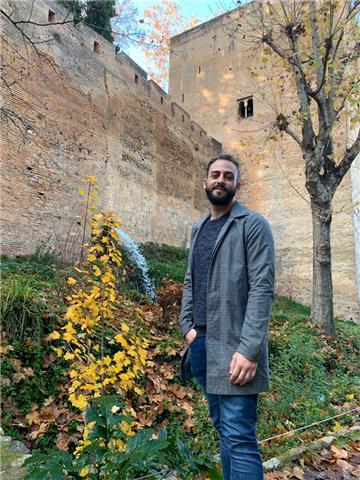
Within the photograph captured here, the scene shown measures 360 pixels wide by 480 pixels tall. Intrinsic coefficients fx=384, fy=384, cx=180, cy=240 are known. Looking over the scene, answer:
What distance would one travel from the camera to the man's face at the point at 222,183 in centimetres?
229

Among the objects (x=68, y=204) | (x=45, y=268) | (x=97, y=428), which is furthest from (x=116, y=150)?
(x=97, y=428)

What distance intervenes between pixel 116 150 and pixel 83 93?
1887 millimetres

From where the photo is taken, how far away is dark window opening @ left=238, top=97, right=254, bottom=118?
56.4 ft

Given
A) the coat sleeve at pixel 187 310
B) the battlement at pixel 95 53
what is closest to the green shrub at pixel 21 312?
the coat sleeve at pixel 187 310

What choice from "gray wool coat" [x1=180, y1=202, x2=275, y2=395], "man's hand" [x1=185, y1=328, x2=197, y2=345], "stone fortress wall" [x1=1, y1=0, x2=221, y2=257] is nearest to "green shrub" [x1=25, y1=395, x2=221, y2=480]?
"gray wool coat" [x1=180, y1=202, x2=275, y2=395]

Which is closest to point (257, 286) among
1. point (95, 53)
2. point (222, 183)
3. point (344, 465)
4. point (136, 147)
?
point (222, 183)

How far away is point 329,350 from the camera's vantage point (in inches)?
239

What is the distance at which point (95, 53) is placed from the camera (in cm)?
1120

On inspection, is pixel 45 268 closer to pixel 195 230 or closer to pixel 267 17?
pixel 195 230

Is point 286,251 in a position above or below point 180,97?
below

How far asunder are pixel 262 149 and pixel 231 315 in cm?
1352

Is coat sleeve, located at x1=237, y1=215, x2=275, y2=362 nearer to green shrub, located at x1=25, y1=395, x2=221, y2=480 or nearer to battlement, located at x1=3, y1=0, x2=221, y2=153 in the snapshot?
green shrub, located at x1=25, y1=395, x2=221, y2=480

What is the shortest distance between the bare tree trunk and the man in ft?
17.1

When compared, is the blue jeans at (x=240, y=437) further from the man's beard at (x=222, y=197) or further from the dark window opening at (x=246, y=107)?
the dark window opening at (x=246, y=107)
